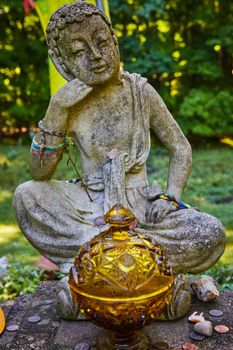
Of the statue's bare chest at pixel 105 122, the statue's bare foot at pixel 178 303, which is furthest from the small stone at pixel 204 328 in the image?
the statue's bare chest at pixel 105 122

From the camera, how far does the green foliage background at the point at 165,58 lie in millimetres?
8477

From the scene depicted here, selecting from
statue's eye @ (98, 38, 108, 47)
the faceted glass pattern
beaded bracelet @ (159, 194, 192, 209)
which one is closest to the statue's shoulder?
statue's eye @ (98, 38, 108, 47)

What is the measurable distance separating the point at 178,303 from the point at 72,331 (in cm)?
51

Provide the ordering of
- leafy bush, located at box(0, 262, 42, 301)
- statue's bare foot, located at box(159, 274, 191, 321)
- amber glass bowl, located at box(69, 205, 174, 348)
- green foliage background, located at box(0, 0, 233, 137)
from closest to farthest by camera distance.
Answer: amber glass bowl, located at box(69, 205, 174, 348) → statue's bare foot, located at box(159, 274, 191, 321) → leafy bush, located at box(0, 262, 42, 301) → green foliage background, located at box(0, 0, 233, 137)

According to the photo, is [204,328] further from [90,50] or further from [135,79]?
[90,50]

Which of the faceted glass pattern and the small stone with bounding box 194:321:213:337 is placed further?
the small stone with bounding box 194:321:213:337

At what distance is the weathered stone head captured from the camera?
2.55m

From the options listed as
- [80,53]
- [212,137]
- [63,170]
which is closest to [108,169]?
[80,53]

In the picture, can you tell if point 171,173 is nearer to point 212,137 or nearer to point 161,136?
point 161,136

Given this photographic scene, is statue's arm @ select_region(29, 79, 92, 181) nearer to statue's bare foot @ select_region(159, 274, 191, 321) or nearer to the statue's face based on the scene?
the statue's face

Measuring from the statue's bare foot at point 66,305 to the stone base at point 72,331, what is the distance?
41mm

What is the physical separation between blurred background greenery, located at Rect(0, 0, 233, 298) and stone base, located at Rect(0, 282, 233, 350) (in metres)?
Result: 3.90

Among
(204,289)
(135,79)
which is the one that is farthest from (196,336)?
(135,79)

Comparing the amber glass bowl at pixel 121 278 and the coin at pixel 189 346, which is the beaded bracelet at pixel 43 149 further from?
the coin at pixel 189 346
